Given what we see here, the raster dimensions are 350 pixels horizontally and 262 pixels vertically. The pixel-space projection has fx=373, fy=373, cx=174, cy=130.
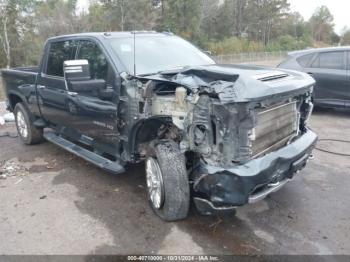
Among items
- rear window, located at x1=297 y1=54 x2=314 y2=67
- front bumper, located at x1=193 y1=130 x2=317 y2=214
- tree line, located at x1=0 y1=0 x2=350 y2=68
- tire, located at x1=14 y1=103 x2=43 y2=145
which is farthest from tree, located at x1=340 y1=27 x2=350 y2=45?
front bumper, located at x1=193 y1=130 x2=317 y2=214

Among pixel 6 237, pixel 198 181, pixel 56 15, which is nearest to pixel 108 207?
pixel 6 237

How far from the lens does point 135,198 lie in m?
4.49

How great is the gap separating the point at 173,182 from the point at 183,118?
25.4 inches

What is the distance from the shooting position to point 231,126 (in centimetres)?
315

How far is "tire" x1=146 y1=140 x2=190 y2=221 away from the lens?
11.9ft

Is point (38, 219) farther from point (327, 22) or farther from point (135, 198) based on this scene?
point (327, 22)

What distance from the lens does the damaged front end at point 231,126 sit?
3163mm

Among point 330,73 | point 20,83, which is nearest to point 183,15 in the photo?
point 330,73

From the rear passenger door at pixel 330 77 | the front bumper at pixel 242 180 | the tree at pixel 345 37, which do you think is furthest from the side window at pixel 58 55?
the tree at pixel 345 37

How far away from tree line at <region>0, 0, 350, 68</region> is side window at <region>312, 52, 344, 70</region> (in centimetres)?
2406

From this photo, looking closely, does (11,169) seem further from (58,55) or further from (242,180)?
(242,180)

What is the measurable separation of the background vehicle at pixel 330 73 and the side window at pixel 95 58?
5.33 meters

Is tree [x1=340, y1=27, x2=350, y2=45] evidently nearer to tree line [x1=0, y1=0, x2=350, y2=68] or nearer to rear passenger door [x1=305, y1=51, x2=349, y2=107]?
tree line [x1=0, y1=0, x2=350, y2=68]

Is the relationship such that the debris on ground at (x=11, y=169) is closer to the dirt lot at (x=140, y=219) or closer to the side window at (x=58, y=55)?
the dirt lot at (x=140, y=219)
